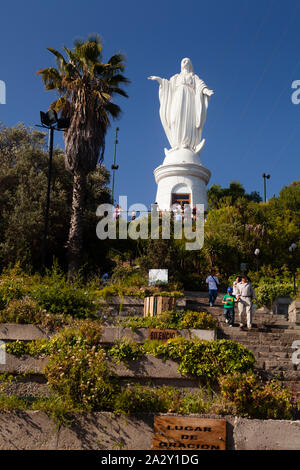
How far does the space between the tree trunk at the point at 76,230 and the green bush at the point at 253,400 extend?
38.4 ft

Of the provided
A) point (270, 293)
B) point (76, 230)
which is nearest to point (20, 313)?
point (76, 230)

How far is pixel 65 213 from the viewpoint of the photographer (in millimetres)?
22109

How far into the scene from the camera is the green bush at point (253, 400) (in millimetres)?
6602

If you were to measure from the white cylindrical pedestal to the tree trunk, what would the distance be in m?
11.6

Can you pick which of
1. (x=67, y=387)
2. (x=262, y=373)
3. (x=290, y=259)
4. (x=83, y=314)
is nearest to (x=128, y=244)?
(x=290, y=259)

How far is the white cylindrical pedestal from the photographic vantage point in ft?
99.8

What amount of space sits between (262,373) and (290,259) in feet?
53.4

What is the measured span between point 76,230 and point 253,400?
13213mm

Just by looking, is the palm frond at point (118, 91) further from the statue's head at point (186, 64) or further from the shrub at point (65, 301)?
the statue's head at point (186, 64)

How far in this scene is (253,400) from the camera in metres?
6.61

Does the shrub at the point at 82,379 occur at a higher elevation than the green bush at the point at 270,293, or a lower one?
lower

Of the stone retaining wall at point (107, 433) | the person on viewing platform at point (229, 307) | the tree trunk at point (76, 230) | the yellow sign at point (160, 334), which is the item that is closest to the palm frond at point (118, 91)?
the tree trunk at point (76, 230)
